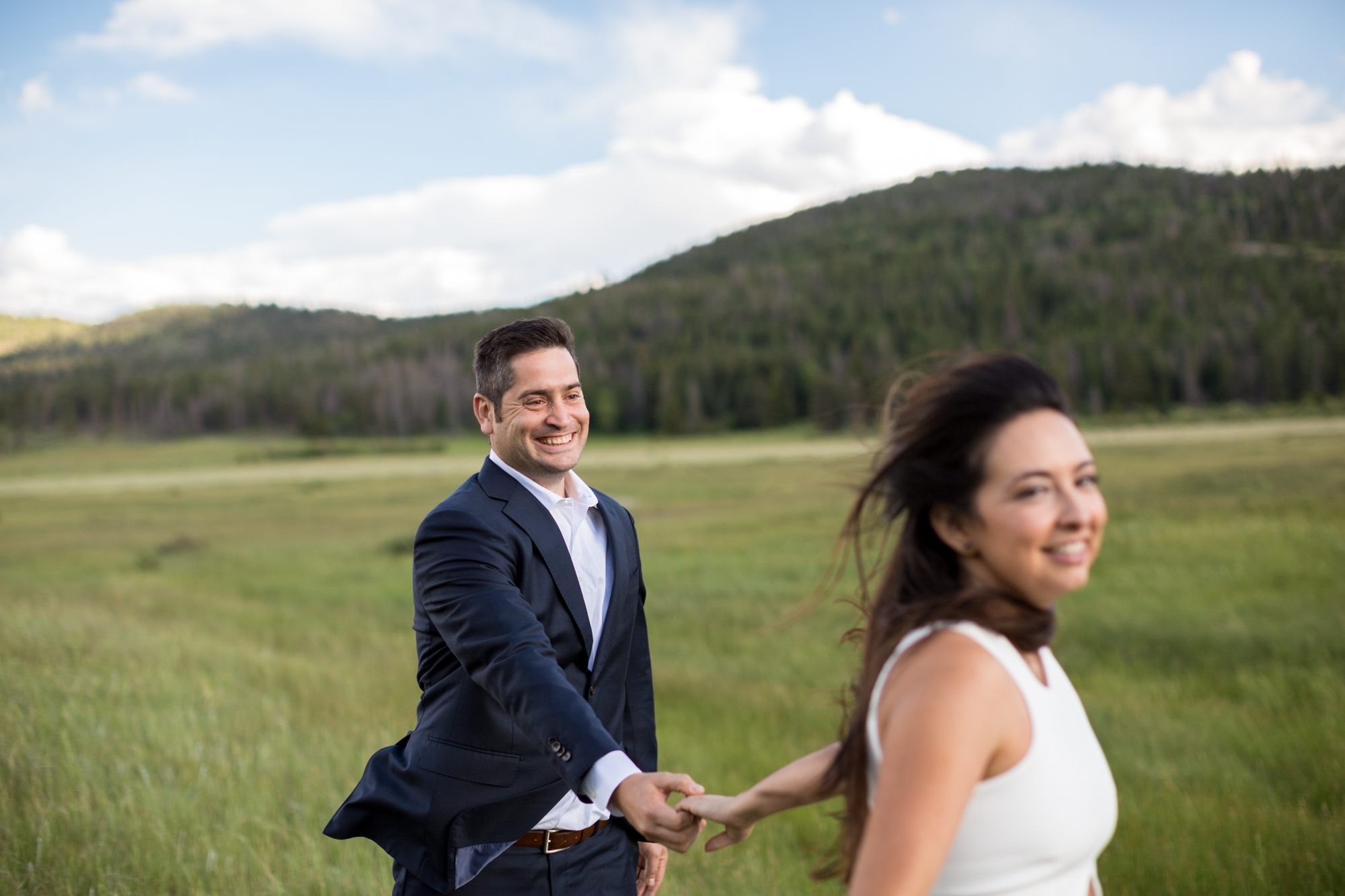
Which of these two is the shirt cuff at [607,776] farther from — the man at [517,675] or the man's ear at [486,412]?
the man's ear at [486,412]

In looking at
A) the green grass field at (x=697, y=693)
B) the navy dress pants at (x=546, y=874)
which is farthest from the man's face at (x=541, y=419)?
the navy dress pants at (x=546, y=874)

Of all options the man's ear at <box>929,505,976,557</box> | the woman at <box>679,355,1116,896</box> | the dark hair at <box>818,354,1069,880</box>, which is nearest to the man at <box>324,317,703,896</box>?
the dark hair at <box>818,354,1069,880</box>

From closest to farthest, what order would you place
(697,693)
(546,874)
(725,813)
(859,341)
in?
(725,813), (546,874), (697,693), (859,341)

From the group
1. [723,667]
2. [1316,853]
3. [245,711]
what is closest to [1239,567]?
[723,667]

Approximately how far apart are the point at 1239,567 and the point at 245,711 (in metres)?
15.4

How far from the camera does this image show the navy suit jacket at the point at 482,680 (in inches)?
107

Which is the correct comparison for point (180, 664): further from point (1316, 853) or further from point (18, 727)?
point (1316, 853)

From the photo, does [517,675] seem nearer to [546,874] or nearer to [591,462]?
[546,874]

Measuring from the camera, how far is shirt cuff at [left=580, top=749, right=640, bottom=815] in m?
2.39

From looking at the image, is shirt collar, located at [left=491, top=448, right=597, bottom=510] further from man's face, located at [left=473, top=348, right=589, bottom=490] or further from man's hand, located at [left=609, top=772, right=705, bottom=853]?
man's hand, located at [left=609, top=772, right=705, bottom=853]

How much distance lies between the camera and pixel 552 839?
294 centimetres

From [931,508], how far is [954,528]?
0.06m

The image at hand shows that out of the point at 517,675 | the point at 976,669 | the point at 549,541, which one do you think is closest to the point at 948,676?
the point at 976,669

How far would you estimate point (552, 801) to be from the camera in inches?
112
